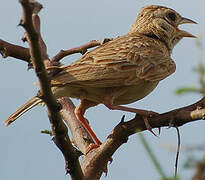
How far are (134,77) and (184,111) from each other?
6.95 ft

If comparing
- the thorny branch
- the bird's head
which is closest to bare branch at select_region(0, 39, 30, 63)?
the thorny branch

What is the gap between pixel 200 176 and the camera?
4.33ft

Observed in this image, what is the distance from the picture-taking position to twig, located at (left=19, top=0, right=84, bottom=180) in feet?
7.30

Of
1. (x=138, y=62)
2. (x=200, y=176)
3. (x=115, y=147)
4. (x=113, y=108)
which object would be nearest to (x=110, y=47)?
(x=138, y=62)

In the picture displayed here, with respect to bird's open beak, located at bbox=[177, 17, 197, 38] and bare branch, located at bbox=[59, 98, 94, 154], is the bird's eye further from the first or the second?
bare branch, located at bbox=[59, 98, 94, 154]

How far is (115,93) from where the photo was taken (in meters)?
5.40

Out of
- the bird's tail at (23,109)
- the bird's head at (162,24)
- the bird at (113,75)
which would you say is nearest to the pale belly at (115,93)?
the bird at (113,75)

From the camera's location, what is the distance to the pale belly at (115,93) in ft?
17.2

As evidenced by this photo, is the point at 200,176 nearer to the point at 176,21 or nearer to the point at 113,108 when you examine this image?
the point at 113,108

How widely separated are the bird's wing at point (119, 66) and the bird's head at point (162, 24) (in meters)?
0.68

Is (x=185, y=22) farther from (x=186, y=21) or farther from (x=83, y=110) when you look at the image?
(x=83, y=110)

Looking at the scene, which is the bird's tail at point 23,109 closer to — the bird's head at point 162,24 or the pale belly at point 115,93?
the pale belly at point 115,93

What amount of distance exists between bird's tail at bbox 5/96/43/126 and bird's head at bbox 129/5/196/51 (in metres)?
3.21

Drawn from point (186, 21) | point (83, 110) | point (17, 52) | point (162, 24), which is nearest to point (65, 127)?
point (83, 110)
